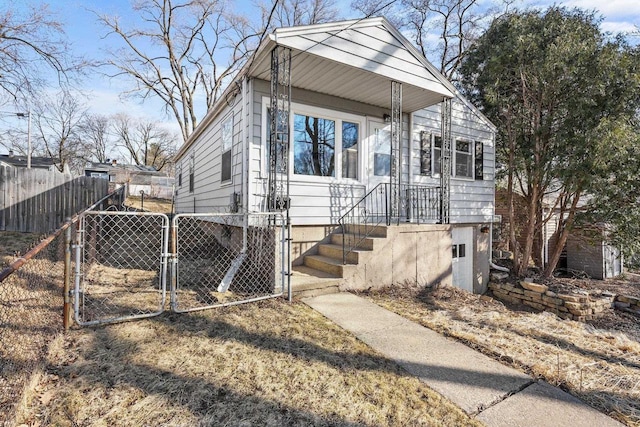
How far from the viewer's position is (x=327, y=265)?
5.08m

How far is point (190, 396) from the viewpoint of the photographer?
2.08 m

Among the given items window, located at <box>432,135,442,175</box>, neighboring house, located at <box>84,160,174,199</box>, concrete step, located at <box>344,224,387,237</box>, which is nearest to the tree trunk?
window, located at <box>432,135,442,175</box>

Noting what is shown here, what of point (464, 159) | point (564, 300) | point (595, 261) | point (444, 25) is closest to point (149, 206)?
point (464, 159)

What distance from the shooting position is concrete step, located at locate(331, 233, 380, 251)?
518cm

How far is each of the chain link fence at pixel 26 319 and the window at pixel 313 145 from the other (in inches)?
142

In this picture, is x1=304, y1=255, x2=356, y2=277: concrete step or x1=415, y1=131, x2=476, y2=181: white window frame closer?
x1=304, y1=255, x2=356, y2=277: concrete step

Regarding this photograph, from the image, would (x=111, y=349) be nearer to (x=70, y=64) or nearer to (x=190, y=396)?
(x=190, y=396)

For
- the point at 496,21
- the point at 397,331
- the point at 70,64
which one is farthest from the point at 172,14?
the point at 397,331

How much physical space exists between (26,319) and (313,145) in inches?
182

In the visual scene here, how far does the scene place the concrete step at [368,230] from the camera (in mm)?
5375

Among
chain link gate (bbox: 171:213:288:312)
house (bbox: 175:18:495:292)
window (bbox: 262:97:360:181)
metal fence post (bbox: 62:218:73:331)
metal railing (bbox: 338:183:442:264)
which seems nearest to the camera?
metal fence post (bbox: 62:218:73:331)

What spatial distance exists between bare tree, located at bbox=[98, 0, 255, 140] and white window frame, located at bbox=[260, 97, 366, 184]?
1950cm

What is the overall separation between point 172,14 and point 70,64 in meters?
14.5

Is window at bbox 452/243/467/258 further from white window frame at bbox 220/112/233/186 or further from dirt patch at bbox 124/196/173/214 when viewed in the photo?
dirt patch at bbox 124/196/173/214
